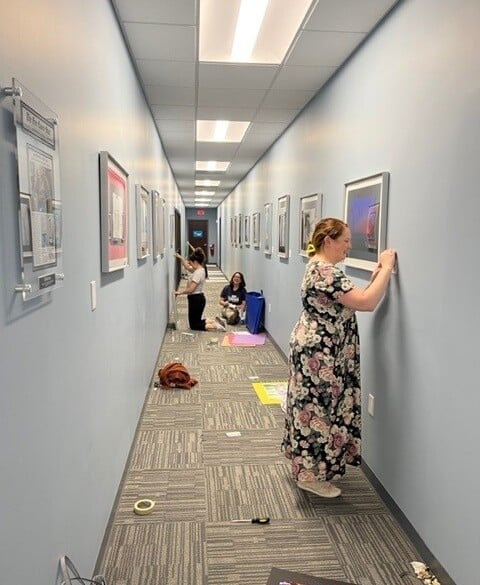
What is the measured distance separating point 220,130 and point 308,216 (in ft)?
6.81

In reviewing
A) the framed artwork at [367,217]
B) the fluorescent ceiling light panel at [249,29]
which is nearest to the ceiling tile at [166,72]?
the fluorescent ceiling light panel at [249,29]

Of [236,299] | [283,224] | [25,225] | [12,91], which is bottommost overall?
[236,299]

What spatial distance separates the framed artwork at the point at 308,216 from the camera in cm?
380

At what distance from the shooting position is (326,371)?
7.85 ft

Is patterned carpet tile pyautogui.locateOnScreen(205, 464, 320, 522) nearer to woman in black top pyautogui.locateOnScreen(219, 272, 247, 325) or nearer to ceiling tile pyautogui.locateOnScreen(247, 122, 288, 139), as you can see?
ceiling tile pyautogui.locateOnScreen(247, 122, 288, 139)

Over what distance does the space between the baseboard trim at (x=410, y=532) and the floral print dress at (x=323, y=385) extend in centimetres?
21

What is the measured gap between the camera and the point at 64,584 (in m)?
1.33

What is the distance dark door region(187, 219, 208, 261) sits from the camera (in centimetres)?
2030

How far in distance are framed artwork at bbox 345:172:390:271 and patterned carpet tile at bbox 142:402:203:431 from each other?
1.63 m

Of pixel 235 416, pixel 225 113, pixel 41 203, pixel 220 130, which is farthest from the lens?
pixel 220 130

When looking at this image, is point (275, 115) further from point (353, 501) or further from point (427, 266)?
point (353, 501)

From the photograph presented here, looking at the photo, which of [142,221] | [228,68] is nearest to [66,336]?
[142,221]

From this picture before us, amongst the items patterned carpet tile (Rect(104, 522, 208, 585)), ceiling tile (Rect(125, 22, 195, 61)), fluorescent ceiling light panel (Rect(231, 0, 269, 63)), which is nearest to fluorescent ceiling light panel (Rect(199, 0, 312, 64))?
fluorescent ceiling light panel (Rect(231, 0, 269, 63))

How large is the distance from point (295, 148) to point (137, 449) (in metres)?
3.26
